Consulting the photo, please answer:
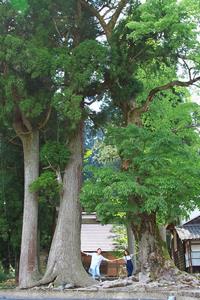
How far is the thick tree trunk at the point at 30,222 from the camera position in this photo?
1340 cm

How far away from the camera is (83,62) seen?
13312 mm

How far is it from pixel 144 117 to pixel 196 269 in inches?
341

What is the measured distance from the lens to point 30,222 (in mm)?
13898

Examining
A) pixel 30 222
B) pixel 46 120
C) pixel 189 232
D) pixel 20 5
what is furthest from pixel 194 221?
pixel 20 5

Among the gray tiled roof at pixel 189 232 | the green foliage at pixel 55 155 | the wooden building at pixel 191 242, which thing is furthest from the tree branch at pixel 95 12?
the gray tiled roof at pixel 189 232

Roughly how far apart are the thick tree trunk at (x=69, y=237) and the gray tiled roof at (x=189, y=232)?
8.38 m

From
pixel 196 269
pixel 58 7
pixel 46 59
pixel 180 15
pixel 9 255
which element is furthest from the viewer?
pixel 196 269

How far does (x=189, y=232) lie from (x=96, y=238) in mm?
6870

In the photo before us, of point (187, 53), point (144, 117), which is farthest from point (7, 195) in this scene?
point (187, 53)

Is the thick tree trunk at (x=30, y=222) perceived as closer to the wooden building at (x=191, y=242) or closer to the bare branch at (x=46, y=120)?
the bare branch at (x=46, y=120)

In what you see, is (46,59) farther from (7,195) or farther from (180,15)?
(7,195)

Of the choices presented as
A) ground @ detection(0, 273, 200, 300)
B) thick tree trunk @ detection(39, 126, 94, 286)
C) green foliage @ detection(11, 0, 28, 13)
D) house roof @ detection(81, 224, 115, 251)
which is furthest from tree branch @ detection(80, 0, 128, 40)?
house roof @ detection(81, 224, 115, 251)

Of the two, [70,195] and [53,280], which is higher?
[70,195]

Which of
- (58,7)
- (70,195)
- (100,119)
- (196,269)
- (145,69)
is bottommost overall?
(196,269)
